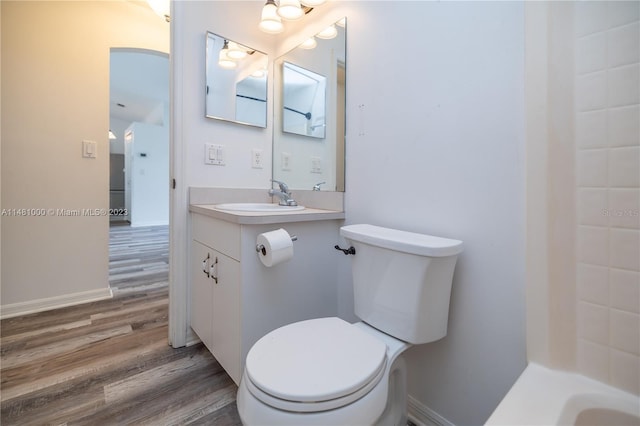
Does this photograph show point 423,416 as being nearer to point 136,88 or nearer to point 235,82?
point 235,82

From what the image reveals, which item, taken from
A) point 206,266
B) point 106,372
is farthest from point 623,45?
point 106,372

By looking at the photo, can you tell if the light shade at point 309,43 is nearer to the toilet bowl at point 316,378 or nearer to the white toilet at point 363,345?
the white toilet at point 363,345

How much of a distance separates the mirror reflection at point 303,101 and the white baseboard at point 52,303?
1934 millimetres

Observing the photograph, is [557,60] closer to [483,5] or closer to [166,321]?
[483,5]

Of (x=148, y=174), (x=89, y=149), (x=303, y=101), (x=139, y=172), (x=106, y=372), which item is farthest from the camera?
(x=148, y=174)

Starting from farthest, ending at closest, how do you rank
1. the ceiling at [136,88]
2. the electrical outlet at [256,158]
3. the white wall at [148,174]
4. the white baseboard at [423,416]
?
the white wall at [148,174] → the ceiling at [136,88] → the electrical outlet at [256,158] → the white baseboard at [423,416]

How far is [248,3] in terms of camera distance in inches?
68.0

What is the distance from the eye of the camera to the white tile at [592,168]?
0.65 meters

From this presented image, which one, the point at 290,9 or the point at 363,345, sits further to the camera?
the point at 290,9

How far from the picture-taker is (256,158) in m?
1.84

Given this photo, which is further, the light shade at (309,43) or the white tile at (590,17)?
the light shade at (309,43)

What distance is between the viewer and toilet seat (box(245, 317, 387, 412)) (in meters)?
0.63

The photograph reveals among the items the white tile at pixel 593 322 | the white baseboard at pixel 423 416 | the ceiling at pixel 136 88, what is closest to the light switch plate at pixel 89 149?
the ceiling at pixel 136 88

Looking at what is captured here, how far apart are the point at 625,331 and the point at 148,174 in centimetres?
692
